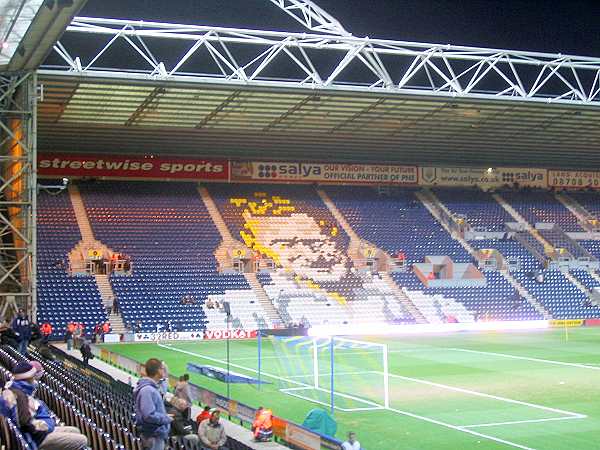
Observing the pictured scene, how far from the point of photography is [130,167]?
50250mm

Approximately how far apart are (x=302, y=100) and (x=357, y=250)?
13.5 metres

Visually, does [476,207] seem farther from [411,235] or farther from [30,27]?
[30,27]

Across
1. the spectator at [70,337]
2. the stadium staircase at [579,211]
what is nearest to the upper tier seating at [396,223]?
the stadium staircase at [579,211]

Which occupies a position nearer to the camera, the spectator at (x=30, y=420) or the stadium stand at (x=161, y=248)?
the spectator at (x=30, y=420)

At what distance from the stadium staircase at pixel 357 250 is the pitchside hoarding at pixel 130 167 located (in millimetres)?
6467

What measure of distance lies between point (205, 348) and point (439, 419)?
19948mm

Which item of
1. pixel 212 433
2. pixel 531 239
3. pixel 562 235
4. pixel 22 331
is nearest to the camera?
pixel 212 433

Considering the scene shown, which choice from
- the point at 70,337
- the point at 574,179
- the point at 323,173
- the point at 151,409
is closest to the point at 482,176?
the point at 574,179

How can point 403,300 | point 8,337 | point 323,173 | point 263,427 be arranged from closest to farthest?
point 263,427
point 8,337
point 403,300
point 323,173

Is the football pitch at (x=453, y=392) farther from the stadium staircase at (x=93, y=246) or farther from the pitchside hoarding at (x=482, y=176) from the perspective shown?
the pitchside hoarding at (x=482, y=176)

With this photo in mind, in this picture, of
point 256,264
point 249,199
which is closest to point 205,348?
point 256,264

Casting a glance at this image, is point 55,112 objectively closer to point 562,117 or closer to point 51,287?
point 51,287

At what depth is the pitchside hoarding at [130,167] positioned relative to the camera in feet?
160

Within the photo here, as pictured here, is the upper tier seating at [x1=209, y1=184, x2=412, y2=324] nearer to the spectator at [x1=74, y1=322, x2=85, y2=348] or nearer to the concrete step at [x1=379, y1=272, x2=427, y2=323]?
the concrete step at [x1=379, y1=272, x2=427, y2=323]
